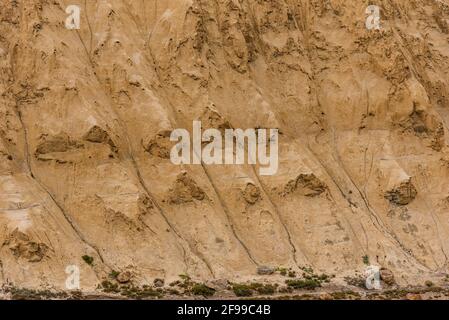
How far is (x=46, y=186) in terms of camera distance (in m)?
49.7

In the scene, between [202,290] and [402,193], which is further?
[402,193]

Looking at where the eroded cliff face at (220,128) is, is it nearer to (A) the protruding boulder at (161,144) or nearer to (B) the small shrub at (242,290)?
(A) the protruding boulder at (161,144)

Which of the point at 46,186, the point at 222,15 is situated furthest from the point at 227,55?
the point at 46,186

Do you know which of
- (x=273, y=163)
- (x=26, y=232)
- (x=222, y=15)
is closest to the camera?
(x=26, y=232)

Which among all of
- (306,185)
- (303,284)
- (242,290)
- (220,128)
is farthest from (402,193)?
(242,290)

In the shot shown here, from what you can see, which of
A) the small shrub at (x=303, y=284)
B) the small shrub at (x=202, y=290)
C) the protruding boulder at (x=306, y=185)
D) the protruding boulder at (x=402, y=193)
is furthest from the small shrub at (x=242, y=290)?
the protruding boulder at (x=402, y=193)

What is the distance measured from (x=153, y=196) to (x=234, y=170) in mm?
5640

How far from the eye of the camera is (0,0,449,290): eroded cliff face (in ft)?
159

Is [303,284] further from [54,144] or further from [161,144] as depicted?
[54,144]

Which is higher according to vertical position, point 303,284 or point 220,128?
point 220,128

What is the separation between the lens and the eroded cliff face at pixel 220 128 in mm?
48406

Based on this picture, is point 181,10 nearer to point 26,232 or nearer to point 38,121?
point 38,121

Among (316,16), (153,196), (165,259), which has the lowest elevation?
(165,259)

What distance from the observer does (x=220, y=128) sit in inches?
2119
